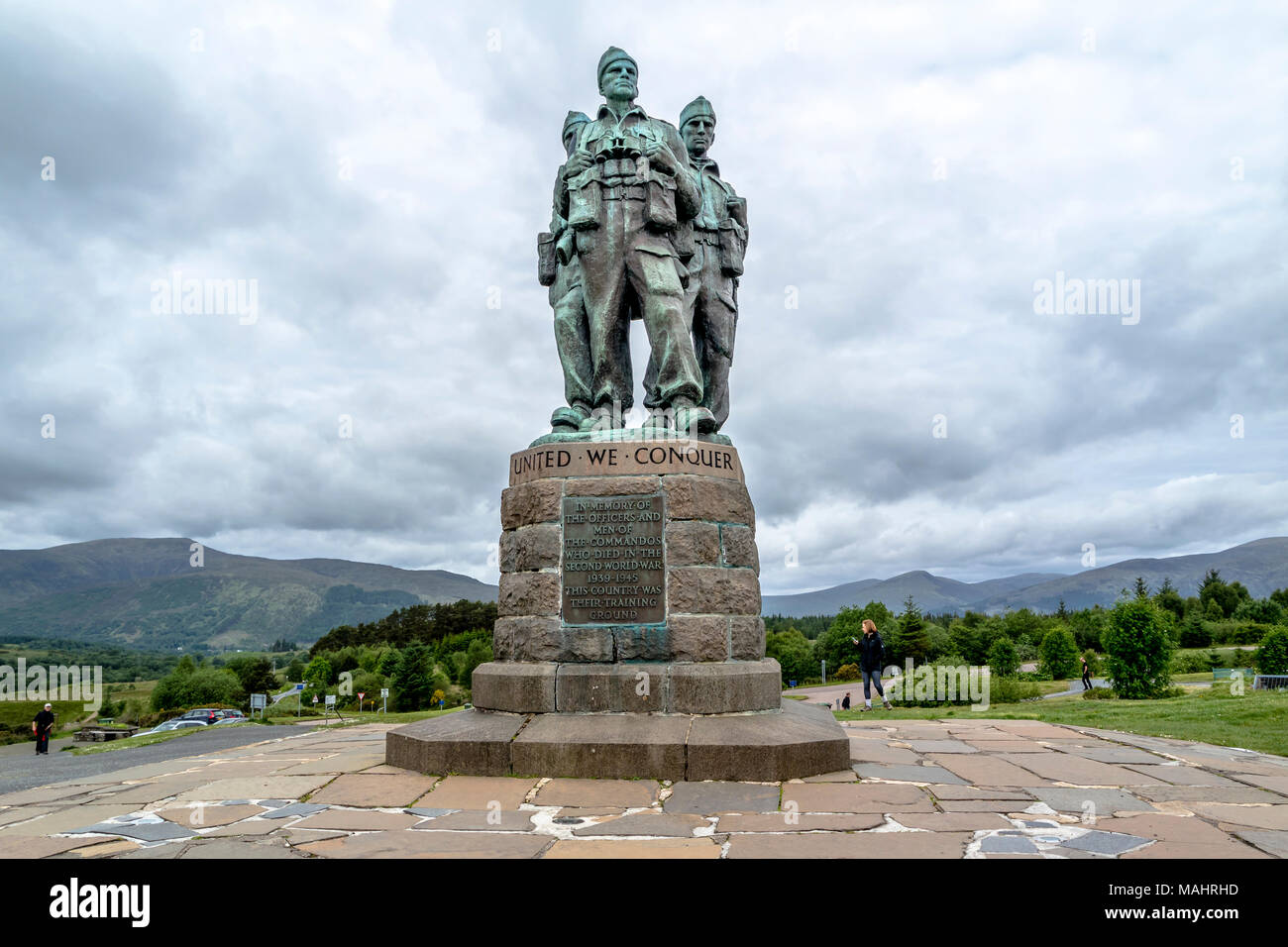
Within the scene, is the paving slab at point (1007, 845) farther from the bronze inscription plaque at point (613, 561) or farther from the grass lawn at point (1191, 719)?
the grass lawn at point (1191, 719)

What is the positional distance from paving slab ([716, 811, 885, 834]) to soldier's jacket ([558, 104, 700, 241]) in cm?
479

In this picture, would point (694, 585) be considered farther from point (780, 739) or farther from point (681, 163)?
point (681, 163)

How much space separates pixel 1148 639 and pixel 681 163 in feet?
59.8

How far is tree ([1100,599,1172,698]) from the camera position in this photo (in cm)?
1962

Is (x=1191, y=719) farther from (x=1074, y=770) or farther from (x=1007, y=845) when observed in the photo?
(x=1007, y=845)

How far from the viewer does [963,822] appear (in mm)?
4105

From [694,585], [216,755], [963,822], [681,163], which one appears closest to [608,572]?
[694,585]

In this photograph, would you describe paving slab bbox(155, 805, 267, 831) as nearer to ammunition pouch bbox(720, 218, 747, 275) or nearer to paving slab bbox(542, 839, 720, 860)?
paving slab bbox(542, 839, 720, 860)

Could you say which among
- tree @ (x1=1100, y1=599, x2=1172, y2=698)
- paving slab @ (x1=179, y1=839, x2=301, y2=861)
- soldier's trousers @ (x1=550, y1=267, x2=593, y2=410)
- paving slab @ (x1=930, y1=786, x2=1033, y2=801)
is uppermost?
soldier's trousers @ (x1=550, y1=267, x2=593, y2=410)

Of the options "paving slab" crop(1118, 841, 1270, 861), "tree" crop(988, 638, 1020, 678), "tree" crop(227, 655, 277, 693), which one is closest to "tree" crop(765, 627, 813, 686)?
"tree" crop(988, 638, 1020, 678)

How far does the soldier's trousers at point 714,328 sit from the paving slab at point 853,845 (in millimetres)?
5110

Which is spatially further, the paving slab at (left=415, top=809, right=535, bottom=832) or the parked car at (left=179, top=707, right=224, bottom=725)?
the parked car at (left=179, top=707, right=224, bottom=725)

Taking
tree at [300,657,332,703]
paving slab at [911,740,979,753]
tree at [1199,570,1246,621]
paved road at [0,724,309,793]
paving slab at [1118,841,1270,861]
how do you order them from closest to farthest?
paving slab at [1118,841,1270,861]
paving slab at [911,740,979,753]
paved road at [0,724,309,793]
tree at [1199,570,1246,621]
tree at [300,657,332,703]

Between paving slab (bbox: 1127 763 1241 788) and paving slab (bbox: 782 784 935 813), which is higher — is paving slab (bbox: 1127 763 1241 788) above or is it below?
below
